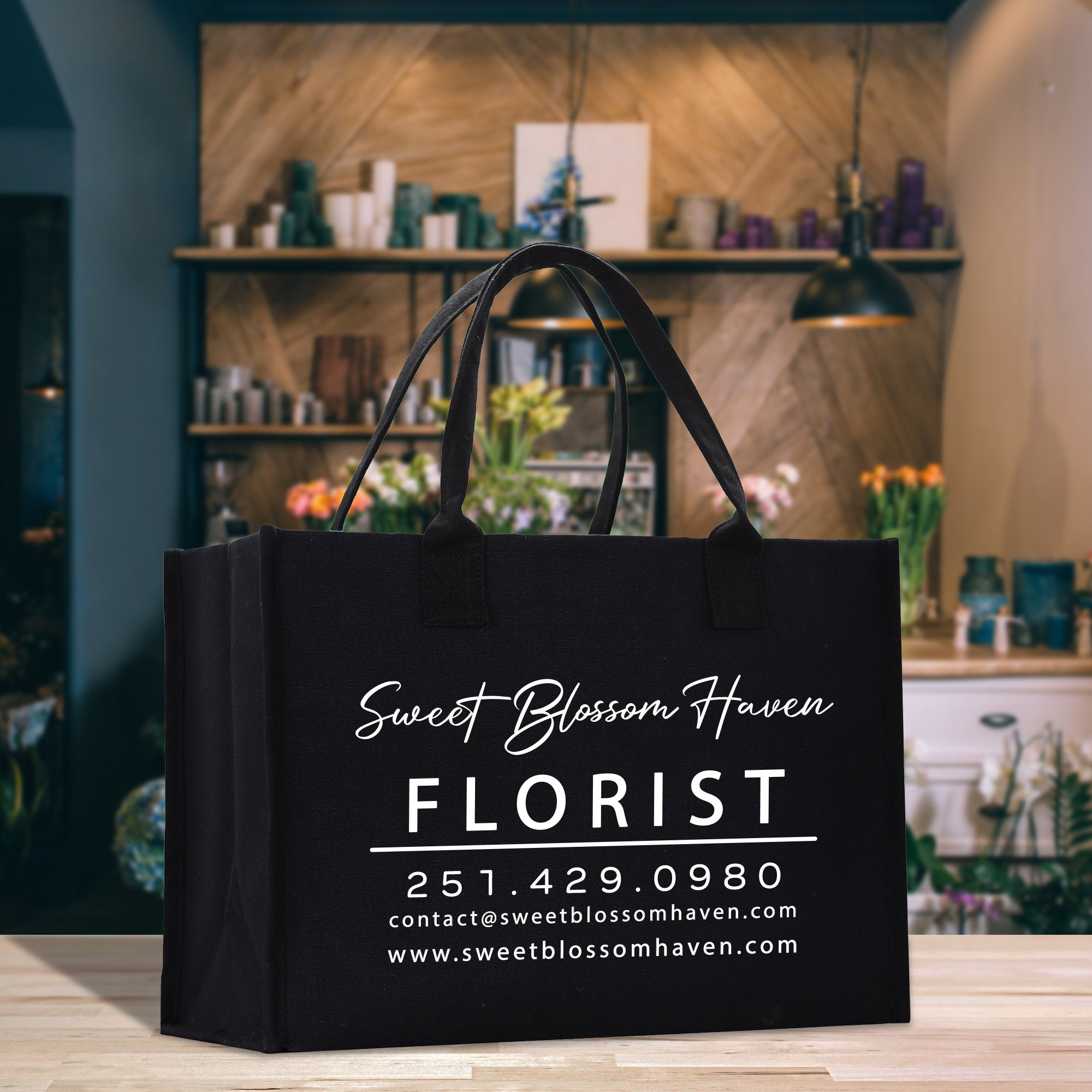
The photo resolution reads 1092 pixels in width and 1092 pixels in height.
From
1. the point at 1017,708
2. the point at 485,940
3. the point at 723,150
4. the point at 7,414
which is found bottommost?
the point at 1017,708

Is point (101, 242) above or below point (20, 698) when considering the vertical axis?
above

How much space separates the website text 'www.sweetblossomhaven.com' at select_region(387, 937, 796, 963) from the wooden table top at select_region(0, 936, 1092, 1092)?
41 mm

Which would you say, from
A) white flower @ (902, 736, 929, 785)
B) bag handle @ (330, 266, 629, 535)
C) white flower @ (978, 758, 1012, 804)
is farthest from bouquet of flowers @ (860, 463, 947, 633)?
bag handle @ (330, 266, 629, 535)

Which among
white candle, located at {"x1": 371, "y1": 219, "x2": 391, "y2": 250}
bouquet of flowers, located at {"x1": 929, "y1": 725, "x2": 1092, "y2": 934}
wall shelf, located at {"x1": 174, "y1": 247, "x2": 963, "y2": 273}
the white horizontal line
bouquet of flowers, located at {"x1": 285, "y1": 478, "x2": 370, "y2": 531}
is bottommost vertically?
bouquet of flowers, located at {"x1": 929, "y1": 725, "x2": 1092, "y2": 934}

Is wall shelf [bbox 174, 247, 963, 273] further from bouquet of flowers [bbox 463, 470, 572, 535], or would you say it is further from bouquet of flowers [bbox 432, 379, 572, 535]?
bouquet of flowers [bbox 463, 470, 572, 535]

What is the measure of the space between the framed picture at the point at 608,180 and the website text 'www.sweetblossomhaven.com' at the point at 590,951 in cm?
411

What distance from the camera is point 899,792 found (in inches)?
21.9

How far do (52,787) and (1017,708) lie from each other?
8.92 feet

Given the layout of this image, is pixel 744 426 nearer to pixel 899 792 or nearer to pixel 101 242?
pixel 101 242

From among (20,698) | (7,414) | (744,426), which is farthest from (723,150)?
(20,698)

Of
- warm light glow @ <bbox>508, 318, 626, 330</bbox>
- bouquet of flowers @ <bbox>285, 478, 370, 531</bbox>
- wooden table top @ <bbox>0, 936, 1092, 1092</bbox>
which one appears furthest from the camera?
warm light glow @ <bbox>508, 318, 626, 330</bbox>

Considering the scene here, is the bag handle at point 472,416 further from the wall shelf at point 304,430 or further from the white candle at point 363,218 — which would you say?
the white candle at point 363,218

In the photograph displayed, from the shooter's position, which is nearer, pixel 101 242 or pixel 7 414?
pixel 7 414

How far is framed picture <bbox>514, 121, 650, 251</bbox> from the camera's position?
172 inches
